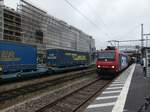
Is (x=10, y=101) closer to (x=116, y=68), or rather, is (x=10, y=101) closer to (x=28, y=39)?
(x=116, y=68)

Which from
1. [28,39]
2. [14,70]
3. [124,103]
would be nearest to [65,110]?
[124,103]

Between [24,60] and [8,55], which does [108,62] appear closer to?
[24,60]

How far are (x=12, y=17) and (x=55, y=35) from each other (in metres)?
17.2

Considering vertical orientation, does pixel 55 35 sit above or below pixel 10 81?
above

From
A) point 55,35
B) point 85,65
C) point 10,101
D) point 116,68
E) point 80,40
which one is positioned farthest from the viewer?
point 80,40

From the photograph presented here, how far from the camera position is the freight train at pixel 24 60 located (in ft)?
70.3

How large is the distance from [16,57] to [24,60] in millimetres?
1566

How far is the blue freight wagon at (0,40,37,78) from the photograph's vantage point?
21281 mm

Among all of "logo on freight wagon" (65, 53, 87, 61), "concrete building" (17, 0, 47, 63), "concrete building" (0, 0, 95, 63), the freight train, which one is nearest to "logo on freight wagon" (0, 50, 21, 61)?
the freight train

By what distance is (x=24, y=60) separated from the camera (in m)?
24.7

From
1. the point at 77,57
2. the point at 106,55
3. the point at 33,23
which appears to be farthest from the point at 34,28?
the point at 106,55

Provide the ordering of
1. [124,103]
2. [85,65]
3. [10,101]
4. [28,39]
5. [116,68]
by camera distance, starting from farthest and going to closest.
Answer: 1. [28,39]
2. [85,65]
3. [116,68]
4. [10,101]
5. [124,103]

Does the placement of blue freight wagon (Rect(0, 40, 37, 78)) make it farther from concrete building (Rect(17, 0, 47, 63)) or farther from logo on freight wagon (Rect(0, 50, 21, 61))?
concrete building (Rect(17, 0, 47, 63))

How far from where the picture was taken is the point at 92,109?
11875 mm
